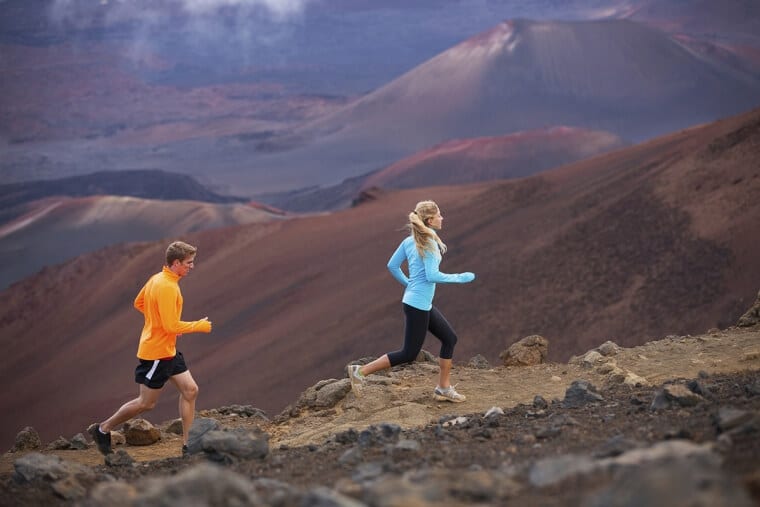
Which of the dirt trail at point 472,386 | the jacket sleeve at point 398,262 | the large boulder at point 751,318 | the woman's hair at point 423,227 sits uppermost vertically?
the woman's hair at point 423,227

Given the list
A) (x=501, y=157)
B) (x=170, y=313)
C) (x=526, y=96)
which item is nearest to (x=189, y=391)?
Answer: (x=170, y=313)

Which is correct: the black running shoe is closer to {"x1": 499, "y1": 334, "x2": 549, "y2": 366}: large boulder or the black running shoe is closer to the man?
the man

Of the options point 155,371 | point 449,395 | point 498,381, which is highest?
point 155,371

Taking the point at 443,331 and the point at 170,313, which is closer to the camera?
the point at 170,313

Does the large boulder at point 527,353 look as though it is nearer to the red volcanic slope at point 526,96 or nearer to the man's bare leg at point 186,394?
the man's bare leg at point 186,394

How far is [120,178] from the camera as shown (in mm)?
79938

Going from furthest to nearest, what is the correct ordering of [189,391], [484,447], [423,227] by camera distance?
[423,227] < [189,391] < [484,447]

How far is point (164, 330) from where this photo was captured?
588cm

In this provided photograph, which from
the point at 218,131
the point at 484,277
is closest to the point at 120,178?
the point at 218,131

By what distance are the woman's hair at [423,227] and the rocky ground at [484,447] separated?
43.6 inches

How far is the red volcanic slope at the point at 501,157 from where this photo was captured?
200 feet

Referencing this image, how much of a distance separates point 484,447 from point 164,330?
2.13m

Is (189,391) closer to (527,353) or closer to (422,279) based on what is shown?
(422,279)

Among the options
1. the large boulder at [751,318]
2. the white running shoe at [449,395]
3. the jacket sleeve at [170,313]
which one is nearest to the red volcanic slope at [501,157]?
the large boulder at [751,318]
